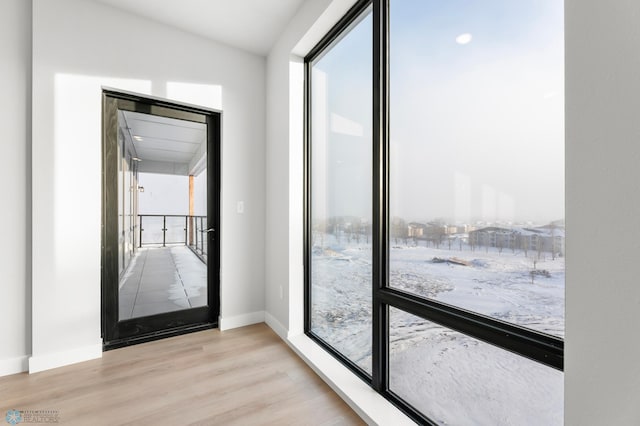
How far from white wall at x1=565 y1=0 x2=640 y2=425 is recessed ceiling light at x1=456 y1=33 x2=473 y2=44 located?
1.72ft

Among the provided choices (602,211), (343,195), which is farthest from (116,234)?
(602,211)

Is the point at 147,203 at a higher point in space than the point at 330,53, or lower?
lower

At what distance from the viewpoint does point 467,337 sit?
1.31 metres

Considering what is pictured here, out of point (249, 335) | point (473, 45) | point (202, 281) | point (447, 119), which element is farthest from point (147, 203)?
point (473, 45)

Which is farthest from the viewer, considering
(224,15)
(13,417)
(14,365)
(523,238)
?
(224,15)

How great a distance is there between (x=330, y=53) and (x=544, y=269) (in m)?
2.11

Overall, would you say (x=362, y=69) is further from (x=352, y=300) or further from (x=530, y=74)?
(x=352, y=300)

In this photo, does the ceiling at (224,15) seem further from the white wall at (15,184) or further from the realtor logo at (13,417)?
the realtor logo at (13,417)

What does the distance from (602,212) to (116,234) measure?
298 cm

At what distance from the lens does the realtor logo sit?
5.20ft

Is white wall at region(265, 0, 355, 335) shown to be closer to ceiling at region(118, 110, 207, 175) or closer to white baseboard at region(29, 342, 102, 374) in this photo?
ceiling at region(118, 110, 207, 175)

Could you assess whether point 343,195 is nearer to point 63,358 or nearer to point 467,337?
point 467,337

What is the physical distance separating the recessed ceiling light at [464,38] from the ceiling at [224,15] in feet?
4.91

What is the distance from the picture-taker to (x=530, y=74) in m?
1.05
